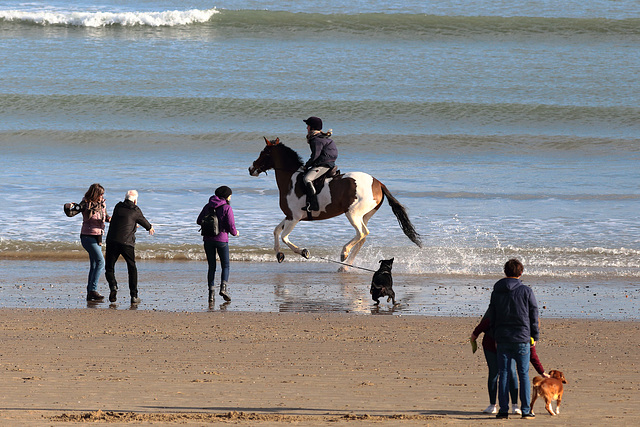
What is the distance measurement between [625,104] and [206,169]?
1814 cm

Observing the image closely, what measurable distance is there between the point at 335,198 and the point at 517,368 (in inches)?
301

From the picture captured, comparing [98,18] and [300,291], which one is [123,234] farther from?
[98,18]

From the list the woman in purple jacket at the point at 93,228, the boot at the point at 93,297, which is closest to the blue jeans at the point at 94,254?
the woman in purple jacket at the point at 93,228

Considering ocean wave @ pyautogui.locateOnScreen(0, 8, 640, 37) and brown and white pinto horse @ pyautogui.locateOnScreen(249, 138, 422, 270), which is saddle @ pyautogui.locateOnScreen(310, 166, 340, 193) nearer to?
brown and white pinto horse @ pyautogui.locateOnScreen(249, 138, 422, 270)

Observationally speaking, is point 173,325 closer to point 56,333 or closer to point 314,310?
point 56,333

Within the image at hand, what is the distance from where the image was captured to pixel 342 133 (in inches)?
1148

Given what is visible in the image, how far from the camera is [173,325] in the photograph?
8.48m

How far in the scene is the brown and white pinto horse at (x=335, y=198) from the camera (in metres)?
13.0

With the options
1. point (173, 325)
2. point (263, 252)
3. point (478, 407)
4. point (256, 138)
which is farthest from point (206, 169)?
point (478, 407)

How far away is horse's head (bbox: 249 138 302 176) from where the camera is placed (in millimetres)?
13172

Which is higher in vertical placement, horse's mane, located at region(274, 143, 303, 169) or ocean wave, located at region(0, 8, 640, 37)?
ocean wave, located at region(0, 8, 640, 37)

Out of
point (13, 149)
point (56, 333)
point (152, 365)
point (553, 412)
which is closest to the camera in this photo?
point (553, 412)

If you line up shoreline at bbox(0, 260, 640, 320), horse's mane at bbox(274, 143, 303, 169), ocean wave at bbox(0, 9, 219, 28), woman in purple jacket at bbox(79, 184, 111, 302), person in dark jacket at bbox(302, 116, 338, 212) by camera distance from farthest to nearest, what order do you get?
ocean wave at bbox(0, 9, 219, 28) → horse's mane at bbox(274, 143, 303, 169) → person in dark jacket at bbox(302, 116, 338, 212) → woman in purple jacket at bbox(79, 184, 111, 302) → shoreline at bbox(0, 260, 640, 320)

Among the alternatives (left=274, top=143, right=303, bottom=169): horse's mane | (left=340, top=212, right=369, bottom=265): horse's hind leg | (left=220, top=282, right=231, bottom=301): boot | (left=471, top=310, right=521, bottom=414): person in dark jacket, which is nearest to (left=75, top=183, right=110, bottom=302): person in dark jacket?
(left=220, top=282, right=231, bottom=301): boot
